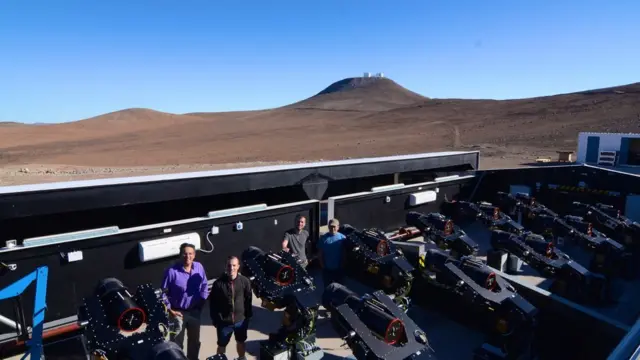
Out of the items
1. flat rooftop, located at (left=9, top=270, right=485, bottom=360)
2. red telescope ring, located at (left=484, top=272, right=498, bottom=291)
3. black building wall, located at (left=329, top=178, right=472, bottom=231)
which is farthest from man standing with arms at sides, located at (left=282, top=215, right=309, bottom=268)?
red telescope ring, located at (left=484, top=272, right=498, bottom=291)

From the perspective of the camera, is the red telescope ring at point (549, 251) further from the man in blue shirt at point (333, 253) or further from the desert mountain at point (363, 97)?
the desert mountain at point (363, 97)

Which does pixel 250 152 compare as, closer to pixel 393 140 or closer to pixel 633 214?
pixel 393 140

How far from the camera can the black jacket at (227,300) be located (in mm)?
4836

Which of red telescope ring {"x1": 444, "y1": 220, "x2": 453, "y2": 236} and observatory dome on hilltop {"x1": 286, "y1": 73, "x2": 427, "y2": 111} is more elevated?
observatory dome on hilltop {"x1": 286, "y1": 73, "x2": 427, "y2": 111}

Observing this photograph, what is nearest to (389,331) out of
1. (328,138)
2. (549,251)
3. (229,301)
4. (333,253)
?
(229,301)

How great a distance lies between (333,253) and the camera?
22.1 ft

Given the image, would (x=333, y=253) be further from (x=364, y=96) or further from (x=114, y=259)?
(x=364, y=96)

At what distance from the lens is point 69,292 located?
600 cm

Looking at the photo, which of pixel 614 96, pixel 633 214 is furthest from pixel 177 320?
pixel 614 96

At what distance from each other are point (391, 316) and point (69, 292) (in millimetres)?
4553

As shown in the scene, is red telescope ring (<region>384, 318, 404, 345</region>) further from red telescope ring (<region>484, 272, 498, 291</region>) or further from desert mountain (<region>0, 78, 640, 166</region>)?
desert mountain (<region>0, 78, 640, 166</region>)

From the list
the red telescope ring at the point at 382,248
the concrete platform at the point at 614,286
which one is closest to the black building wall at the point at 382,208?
the concrete platform at the point at 614,286

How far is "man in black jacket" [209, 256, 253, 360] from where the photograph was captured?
15.9ft

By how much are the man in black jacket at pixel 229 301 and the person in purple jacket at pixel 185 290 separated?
31 centimetres
